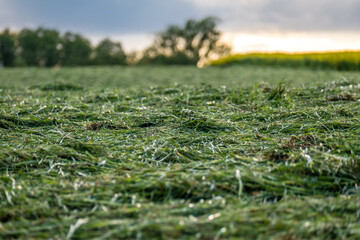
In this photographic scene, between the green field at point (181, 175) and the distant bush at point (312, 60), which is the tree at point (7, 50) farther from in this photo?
the green field at point (181, 175)

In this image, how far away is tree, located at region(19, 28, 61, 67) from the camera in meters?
30.2

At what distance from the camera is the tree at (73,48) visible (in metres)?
32.4

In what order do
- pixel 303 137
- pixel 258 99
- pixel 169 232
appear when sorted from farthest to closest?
pixel 258 99 < pixel 303 137 < pixel 169 232

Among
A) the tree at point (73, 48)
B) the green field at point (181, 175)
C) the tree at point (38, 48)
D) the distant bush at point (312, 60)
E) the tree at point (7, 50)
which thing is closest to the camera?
the green field at point (181, 175)

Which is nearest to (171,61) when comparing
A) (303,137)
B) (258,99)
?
(258,99)

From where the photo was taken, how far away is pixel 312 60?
595 inches

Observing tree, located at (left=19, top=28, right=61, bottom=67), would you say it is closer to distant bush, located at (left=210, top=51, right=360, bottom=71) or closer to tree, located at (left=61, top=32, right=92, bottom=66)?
tree, located at (left=61, top=32, right=92, bottom=66)

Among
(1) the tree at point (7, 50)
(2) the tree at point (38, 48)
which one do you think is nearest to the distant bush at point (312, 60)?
(2) the tree at point (38, 48)

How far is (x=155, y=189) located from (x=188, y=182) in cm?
16

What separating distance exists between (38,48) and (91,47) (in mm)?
6309

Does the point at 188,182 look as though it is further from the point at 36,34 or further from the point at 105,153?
the point at 36,34

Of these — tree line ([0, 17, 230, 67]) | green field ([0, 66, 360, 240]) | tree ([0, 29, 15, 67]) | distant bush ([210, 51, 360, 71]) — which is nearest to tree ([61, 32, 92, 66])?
tree line ([0, 17, 230, 67])

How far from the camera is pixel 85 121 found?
309 cm

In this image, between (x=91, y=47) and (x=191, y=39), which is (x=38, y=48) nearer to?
(x=91, y=47)
